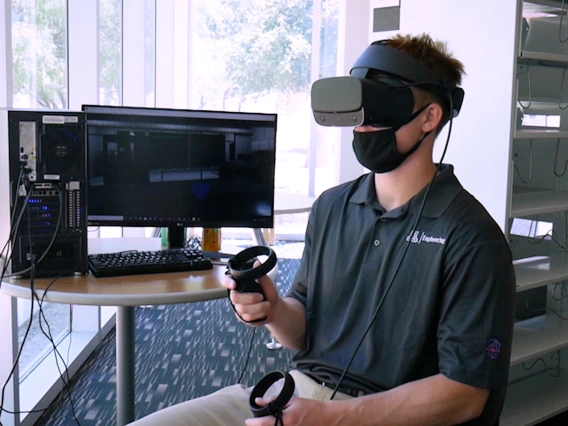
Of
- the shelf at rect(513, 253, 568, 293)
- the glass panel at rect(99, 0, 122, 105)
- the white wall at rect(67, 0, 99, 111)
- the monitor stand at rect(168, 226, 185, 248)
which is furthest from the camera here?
the glass panel at rect(99, 0, 122, 105)

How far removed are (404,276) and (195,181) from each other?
0.96m

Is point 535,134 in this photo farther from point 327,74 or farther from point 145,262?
point 327,74

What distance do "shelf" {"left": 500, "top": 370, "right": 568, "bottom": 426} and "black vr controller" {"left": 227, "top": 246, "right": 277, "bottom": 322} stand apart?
1.74 metres

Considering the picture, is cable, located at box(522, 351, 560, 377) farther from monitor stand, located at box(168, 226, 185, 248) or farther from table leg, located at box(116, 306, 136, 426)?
table leg, located at box(116, 306, 136, 426)

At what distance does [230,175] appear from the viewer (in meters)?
2.19

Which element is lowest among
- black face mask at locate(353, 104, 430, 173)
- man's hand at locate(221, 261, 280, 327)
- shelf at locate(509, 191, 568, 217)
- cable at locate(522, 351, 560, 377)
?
cable at locate(522, 351, 560, 377)

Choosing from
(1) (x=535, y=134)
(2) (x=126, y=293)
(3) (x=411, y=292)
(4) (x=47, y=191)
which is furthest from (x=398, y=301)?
(1) (x=535, y=134)

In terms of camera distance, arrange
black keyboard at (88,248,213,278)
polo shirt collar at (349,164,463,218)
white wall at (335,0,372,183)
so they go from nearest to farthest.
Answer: polo shirt collar at (349,164,463,218) < black keyboard at (88,248,213,278) < white wall at (335,0,372,183)

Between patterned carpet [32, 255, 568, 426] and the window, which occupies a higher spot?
the window

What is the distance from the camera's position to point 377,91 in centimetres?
140

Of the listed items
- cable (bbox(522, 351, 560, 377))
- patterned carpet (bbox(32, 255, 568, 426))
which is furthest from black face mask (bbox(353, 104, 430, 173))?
cable (bbox(522, 351, 560, 377))

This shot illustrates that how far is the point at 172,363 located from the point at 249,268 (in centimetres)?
222

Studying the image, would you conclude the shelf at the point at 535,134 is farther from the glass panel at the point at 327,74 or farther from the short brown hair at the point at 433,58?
the glass panel at the point at 327,74

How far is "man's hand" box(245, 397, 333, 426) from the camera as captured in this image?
4.01 ft
